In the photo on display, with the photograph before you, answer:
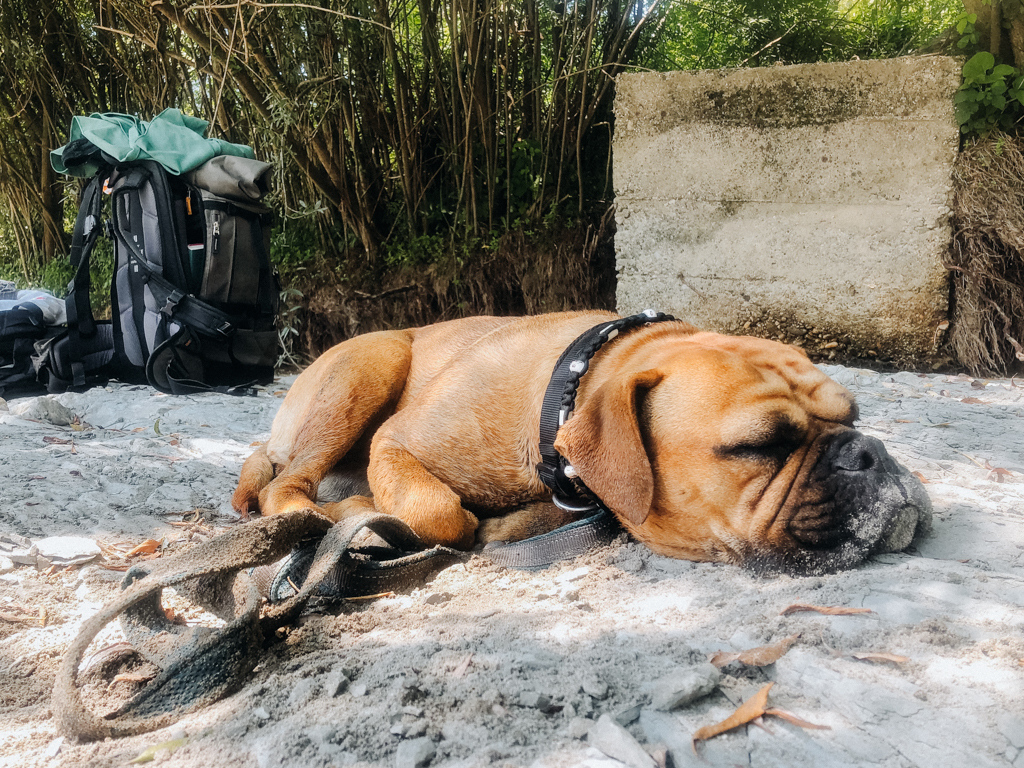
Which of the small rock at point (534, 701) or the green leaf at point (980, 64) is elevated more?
the green leaf at point (980, 64)

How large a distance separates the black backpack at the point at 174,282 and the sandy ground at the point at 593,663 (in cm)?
254

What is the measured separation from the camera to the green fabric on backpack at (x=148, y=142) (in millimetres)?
5094

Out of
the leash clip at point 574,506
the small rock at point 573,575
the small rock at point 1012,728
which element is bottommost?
the small rock at point 573,575

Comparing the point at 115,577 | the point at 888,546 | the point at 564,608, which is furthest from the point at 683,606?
the point at 115,577

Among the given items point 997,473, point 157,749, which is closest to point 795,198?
point 997,473

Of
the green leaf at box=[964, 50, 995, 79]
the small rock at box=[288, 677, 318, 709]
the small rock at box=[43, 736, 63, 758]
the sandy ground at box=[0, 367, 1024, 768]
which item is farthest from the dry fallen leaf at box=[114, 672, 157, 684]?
the green leaf at box=[964, 50, 995, 79]

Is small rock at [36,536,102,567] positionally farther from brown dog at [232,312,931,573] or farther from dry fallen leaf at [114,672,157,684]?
dry fallen leaf at [114,672,157,684]

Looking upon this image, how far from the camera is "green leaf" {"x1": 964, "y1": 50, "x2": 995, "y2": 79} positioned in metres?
4.99

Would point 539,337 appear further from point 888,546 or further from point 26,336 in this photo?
point 26,336

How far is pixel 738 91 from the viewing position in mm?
5488

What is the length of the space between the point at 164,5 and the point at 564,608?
502 centimetres

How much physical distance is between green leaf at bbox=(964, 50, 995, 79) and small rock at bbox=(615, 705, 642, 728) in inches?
207

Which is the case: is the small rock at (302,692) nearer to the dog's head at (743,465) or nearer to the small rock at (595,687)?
the small rock at (595,687)

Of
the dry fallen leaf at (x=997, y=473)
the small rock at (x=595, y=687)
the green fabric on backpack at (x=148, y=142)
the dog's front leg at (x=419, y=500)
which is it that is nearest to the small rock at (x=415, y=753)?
the small rock at (x=595, y=687)
